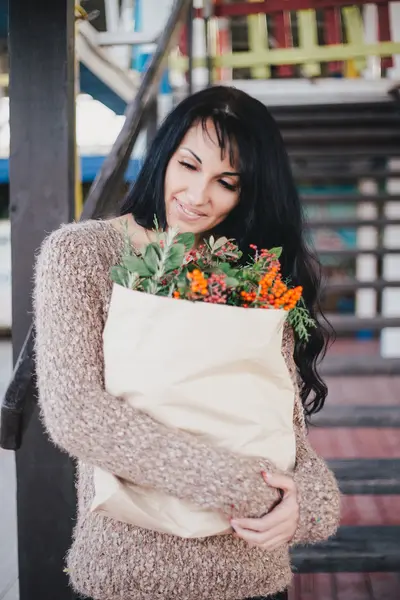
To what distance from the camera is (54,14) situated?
63.3 inches

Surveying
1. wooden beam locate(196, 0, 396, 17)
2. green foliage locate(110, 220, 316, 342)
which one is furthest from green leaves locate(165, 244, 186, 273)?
wooden beam locate(196, 0, 396, 17)

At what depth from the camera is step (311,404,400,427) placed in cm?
290

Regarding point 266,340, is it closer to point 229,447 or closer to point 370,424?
point 229,447

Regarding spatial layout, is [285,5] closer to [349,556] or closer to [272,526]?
[349,556]

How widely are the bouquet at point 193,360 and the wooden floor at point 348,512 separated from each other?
6.65 feet

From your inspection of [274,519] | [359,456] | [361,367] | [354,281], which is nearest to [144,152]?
[274,519]

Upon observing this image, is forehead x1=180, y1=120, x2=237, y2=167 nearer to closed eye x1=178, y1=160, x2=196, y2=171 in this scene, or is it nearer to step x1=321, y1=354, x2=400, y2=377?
closed eye x1=178, y1=160, x2=196, y2=171

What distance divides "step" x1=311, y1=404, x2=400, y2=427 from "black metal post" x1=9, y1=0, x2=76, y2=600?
149 cm

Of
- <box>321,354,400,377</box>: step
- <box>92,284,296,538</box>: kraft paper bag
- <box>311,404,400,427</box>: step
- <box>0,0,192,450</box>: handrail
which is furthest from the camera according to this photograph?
<box>321,354,400,377</box>: step

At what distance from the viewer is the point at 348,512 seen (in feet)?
10.9

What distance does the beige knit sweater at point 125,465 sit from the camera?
32.8 inches

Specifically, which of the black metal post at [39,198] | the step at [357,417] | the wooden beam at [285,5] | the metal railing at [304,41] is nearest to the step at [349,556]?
the step at [357,417]

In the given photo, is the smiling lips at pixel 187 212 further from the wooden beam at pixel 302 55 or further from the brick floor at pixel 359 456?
the wooden beam at pixel 302 55

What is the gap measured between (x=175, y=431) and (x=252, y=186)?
22.5 inches
